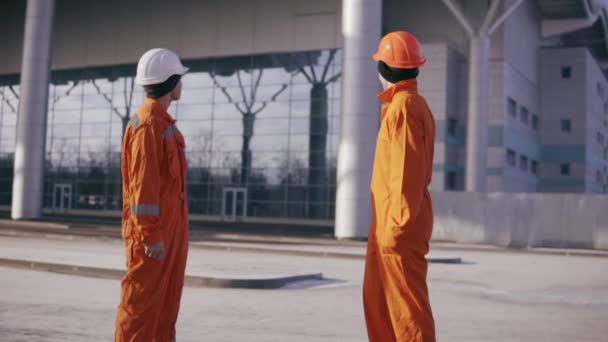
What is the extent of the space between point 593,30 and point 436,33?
1764cm

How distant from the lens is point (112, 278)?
35.3 feet

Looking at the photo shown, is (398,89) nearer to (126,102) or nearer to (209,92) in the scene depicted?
(209,92)

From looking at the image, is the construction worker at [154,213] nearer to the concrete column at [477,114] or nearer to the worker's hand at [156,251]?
the worker's hand at [156,251]

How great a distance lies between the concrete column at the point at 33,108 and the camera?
34.3 metres

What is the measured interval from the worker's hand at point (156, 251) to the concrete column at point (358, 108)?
23.0m

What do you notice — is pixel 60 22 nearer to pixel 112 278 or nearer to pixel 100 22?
pixel 100 22

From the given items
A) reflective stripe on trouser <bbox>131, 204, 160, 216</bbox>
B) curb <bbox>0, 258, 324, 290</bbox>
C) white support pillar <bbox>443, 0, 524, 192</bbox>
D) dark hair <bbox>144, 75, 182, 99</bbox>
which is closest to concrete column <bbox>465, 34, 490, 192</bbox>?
white support pillar <bbox>443, 0, 524, 192</bbox>

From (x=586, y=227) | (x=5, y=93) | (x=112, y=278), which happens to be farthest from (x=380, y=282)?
(x=5, y=93)

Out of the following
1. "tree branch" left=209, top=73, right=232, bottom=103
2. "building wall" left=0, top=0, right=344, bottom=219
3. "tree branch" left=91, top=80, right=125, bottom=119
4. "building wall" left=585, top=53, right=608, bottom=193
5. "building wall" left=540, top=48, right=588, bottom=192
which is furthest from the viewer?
"building wall" left=585, top=53, right=608, bottom=193

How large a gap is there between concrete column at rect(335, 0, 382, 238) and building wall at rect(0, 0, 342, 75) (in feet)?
48.9

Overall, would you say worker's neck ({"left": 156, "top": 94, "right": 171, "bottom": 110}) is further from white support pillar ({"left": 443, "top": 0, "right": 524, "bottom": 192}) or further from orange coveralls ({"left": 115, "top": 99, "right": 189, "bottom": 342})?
white support pillar ({"left": 443, "top": 0, "right": 524, "bottom": 192})

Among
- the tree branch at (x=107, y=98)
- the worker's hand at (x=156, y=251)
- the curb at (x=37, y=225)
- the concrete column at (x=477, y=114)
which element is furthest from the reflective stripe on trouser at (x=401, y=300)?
the tree branch at (x=107, y=98)

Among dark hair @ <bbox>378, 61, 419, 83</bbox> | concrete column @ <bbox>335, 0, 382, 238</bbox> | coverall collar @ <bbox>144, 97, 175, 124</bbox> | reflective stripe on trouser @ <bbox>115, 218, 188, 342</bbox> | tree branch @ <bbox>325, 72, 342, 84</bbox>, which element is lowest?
reflective stripe on trouser @ <bbox>115, 218, 188, 342</bbox>

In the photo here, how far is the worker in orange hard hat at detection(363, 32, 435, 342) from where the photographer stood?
12.9 ft
